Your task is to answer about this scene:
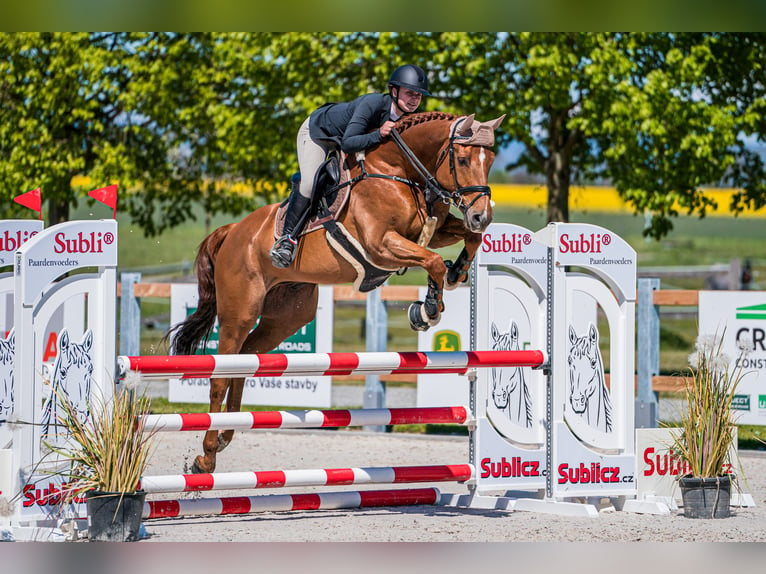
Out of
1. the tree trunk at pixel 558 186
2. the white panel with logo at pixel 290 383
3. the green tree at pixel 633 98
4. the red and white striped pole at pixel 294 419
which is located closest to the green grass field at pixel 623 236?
the tree trunk at pixel 558 186

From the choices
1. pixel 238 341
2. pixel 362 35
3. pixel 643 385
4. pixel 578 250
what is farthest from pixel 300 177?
pixel 362 35

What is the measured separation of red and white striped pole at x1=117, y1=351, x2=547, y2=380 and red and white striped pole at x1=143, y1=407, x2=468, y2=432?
0.18 metres

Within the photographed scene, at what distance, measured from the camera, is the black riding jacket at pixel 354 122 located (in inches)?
186

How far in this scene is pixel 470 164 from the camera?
4449 millimetres

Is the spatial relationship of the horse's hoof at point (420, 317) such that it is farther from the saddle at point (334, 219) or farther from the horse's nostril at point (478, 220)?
the horse's nostril at point (478, 220)

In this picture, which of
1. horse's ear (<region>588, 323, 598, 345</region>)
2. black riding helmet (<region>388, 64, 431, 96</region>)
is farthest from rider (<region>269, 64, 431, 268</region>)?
horse's ear (<region>588, 323, 598, 345</region>)

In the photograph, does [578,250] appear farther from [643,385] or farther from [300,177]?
[643,385]

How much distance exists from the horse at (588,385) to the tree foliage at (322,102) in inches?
234

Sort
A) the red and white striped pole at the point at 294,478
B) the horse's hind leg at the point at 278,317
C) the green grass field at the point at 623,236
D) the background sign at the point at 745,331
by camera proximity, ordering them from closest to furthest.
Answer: the red and white striped pole at the point at 294,478
the horse's hind leg at the point at 278,317
the background sign at the point at 745,331
the green grass field at the point at 623,236

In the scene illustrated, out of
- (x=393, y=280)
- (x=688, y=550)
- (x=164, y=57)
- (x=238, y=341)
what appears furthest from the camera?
(x=393, y=280)

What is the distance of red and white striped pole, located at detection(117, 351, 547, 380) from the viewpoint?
4282mm

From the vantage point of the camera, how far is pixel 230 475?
15.1 ft

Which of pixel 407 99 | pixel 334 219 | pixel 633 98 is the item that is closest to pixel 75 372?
pixel 334 219

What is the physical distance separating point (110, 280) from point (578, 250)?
83.8 inches
